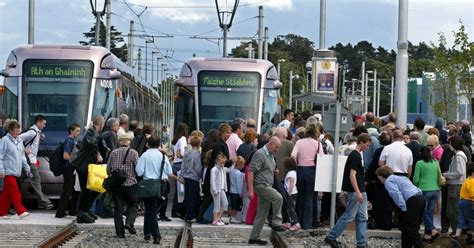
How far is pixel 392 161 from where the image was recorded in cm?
1930

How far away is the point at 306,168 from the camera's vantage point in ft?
65.3

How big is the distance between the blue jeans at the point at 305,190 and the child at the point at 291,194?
0.14 m

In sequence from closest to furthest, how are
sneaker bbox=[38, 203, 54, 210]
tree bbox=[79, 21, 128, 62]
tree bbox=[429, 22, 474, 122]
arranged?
1. sneaker bbox=[38, 203, 54, 210]
2. tree bbox=[429, 22, 474, 122]
3. tree bbox=[79, 21, 128, 62]

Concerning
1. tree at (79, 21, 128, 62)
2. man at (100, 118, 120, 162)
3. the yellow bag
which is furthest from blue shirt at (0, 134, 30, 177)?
tree at (79, 21, 128, 62)

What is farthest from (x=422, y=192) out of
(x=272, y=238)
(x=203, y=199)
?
(x=203, y=199)

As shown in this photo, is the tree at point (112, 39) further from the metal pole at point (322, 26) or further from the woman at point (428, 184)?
the woman at point (428, 184)

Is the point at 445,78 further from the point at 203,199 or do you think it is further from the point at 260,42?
the point at 203,199

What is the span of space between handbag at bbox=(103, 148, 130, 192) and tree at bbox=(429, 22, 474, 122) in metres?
28.6

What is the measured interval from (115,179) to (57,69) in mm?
6872

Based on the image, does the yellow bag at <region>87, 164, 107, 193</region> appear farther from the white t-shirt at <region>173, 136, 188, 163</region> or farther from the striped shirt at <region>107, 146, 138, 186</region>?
the white t-shirt at <region>173, 136, 188, 163</region>

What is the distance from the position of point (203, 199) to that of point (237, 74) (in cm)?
752

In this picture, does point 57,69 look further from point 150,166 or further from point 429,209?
point 429,209

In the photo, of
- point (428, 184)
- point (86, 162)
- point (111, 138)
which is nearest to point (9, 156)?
point (86, 162)

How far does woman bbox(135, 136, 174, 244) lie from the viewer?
17.8 meters
